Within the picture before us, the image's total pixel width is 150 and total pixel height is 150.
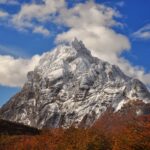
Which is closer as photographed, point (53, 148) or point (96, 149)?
point (96, 149)

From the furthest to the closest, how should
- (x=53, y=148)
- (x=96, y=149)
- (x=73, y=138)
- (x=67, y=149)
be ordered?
(x=53, y=148), (x=73, y=138), (x=67, y=149), (x=96, y=149)

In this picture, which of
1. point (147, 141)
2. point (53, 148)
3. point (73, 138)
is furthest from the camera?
point (53, 148)

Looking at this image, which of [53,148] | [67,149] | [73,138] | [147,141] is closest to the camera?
[147,141]

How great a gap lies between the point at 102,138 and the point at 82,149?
980 centimetres

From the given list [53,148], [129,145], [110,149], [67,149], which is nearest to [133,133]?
[129,145]

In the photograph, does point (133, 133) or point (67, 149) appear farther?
point (67, 149)

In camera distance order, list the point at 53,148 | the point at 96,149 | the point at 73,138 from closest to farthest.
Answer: the point at 96,149 → the point at 73,138 → the point at 53,148

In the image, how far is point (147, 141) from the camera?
13850cm

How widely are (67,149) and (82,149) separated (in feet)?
37.8

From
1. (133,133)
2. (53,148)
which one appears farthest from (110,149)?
(53,148)

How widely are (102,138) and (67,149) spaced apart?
1439cm

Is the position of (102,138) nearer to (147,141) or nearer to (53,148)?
(147,141)

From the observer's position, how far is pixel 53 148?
198750 mm

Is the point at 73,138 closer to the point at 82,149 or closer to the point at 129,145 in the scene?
the point at 82,149
